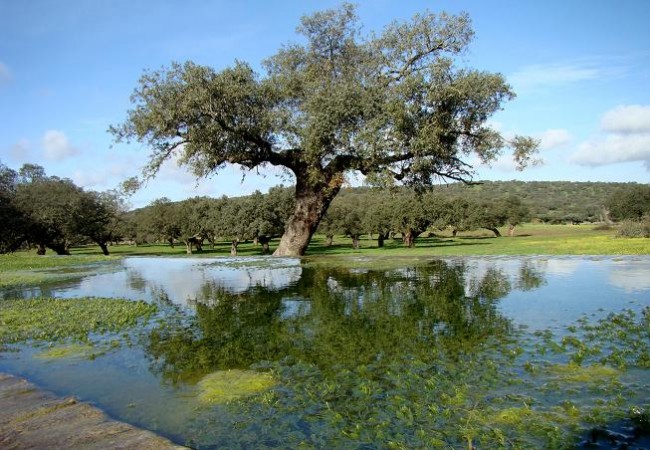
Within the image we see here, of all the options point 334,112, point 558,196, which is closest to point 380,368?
point 334,112

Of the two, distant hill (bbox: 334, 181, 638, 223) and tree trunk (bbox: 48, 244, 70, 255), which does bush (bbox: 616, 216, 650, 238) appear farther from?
tree trunk (bbox: 48, 244, 70, 255)

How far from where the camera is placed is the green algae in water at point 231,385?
26.6 feet

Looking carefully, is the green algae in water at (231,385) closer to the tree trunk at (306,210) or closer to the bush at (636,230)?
the tree trunk at (306,210)

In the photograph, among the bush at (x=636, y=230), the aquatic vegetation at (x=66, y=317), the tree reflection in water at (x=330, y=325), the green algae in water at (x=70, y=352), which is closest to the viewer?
the tree reflection in water at (x=330, y=325)

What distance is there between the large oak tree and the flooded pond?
15637 millimetres

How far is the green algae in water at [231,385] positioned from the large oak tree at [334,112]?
23520 mm

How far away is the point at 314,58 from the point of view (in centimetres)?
3600

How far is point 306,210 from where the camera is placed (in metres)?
36.1

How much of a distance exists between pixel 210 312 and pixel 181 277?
11.8 m

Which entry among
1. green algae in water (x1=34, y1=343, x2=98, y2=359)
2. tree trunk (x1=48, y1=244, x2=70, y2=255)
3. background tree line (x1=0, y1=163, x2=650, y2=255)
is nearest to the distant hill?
background tree line (x1=0, y1=163, x2=650, y2=255)

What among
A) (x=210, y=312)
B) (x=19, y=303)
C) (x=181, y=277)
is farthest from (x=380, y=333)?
(x=181, y=277)

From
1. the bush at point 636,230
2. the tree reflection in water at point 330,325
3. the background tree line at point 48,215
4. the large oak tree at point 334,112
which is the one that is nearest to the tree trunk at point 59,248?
the background tree line at point 48,215

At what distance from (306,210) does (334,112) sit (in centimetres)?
807

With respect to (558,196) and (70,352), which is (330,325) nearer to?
(70,352)
